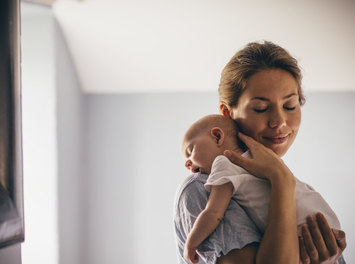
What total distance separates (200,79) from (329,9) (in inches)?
44.1

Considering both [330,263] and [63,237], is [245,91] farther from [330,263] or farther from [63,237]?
[63,237]

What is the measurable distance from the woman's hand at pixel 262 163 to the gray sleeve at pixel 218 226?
0.12 m

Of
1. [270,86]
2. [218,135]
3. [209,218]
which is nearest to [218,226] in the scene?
[209,218]

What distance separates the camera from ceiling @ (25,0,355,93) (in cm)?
201

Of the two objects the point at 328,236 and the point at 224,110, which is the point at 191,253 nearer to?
the point at 328,236

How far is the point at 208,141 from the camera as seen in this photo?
100 centimetres

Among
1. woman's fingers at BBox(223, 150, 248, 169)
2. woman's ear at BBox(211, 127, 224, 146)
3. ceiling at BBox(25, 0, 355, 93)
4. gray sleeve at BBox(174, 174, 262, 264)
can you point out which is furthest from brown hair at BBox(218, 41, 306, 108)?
ceiling at BBox(25, 0, 355, 93)

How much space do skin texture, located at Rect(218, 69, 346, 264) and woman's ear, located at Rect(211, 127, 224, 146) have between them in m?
0.07

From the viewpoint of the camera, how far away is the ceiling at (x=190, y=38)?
2.01 metres

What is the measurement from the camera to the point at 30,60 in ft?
6.93

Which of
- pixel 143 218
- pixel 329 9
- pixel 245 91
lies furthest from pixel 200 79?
pixel 245 91

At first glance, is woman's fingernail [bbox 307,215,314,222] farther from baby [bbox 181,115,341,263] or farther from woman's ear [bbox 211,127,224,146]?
woman's ear [bbox 211,127,224,146]

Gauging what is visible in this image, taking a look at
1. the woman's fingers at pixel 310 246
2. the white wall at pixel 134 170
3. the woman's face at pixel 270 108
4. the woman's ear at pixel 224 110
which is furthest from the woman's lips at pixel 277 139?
the white wall at pixel 134 170

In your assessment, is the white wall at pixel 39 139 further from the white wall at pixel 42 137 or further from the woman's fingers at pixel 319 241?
the woman's fingers at pixel 319 241
